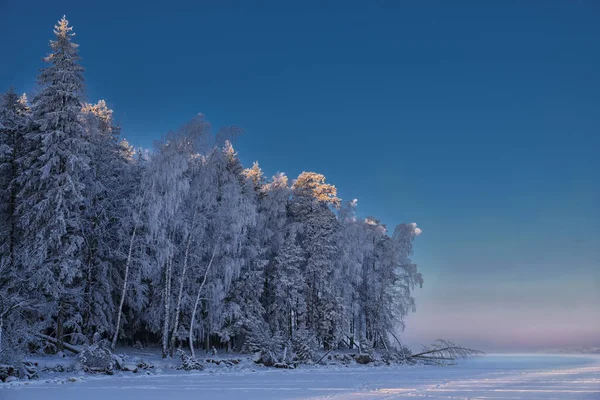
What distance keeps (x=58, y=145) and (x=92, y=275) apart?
8.64m

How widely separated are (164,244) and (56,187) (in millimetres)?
7157

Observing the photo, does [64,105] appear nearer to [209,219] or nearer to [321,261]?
[209,219]

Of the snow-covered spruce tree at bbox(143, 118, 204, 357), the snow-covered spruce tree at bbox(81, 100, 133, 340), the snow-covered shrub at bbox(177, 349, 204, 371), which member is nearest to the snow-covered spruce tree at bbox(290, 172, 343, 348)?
the snow-covered spruce tree at bbox(143, 118, 204, 357)

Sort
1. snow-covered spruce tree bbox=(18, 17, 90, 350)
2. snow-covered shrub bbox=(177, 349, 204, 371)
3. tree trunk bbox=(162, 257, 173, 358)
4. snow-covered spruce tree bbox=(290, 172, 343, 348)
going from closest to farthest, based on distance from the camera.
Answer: snow-covered spruce tree bbox=(18, 17, 90, 350) → snow-covered shrub bbox=(177, 349, 204, 371) → tree trunk bbox=(162, 257, 173, 358) → snow-covered spruce tree bbox=(290, 172, 343, 348)

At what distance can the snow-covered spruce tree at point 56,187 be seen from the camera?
25.9 m

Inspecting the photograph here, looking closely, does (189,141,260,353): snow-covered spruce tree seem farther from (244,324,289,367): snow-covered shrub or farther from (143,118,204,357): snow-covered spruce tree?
(143,118,204,357): snow-covered spruce tree

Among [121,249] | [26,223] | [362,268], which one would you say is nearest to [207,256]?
[121,249]

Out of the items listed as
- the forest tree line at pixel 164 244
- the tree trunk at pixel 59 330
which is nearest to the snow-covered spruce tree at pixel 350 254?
the forest tree line at pixel 164 244

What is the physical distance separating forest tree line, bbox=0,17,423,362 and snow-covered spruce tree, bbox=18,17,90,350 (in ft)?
0.26

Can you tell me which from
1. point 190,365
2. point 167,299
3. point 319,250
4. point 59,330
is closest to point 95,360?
point 59,330

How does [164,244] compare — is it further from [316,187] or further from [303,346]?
[316,187]

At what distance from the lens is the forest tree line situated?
87.4ft

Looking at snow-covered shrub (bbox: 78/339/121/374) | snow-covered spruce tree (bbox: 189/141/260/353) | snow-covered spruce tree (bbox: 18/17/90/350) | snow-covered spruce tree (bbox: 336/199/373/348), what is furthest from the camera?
snow-covered spruce tree (bbox: 336/199/373/348)

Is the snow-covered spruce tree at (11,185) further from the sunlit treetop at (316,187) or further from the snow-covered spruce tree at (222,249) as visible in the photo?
the sunlit treetop at (316,187)
